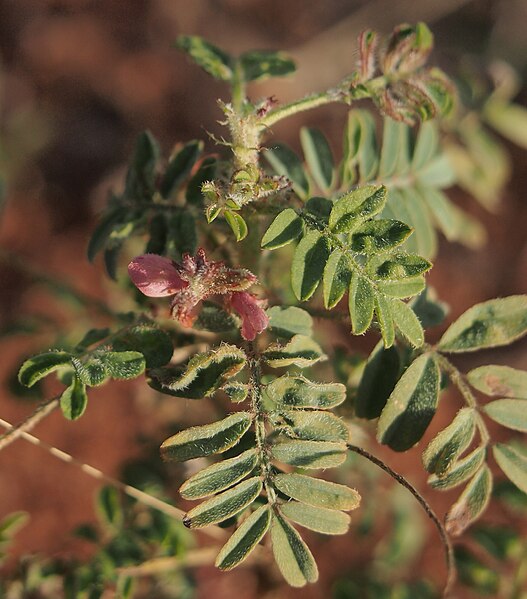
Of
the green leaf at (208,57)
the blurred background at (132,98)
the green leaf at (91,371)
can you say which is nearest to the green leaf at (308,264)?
the green leaf at (91,371)

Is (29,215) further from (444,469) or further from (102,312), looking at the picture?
(444,469)

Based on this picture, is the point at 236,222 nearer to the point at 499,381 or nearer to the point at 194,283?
the point at 194,283

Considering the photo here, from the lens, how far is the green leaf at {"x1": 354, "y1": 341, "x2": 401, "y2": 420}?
5.83 ft

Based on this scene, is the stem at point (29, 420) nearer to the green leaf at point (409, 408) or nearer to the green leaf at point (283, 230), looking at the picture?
the green leaf at point (283, 230)

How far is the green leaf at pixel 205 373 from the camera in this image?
156 centimetres

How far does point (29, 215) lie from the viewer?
4488 millimetres

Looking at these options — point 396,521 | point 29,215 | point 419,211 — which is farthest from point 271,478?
point 29,215

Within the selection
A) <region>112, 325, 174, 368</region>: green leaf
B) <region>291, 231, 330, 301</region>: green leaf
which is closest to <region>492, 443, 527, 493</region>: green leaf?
<region>291, 231, 330, 301</region>: green leaf

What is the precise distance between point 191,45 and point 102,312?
3.06ft

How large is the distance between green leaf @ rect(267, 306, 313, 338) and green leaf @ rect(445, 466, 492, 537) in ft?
1.65

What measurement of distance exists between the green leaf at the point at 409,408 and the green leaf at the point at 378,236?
11.7 inches

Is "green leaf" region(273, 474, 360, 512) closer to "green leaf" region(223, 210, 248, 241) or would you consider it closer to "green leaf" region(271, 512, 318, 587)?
"green leaf" region(271, 512, 318, 587)

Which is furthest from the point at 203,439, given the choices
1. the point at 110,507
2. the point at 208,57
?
Result: the point at 208,57

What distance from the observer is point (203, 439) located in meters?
1.55
